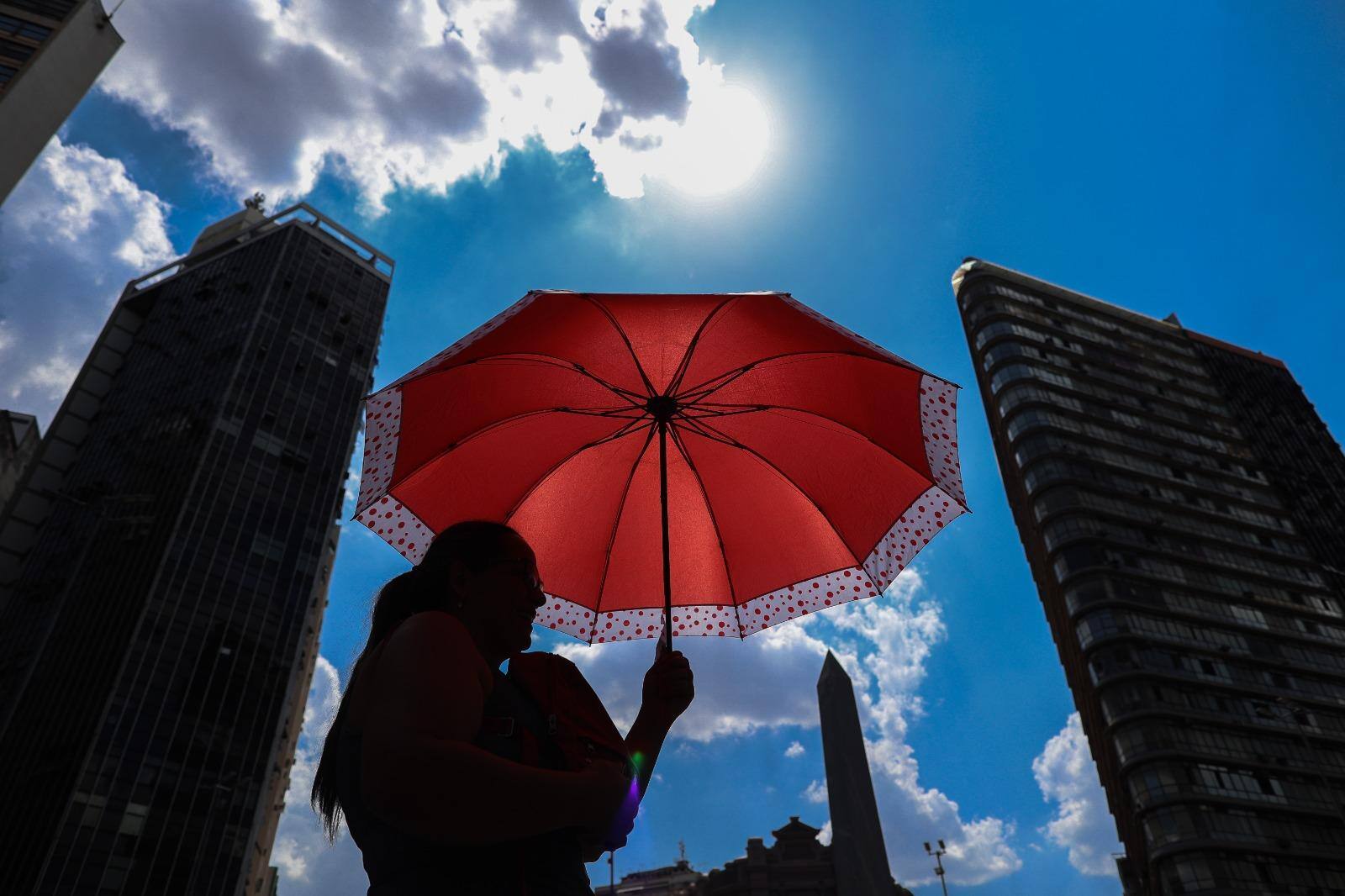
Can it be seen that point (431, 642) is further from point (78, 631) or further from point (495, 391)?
point (78, 631)

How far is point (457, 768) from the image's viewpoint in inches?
49.7

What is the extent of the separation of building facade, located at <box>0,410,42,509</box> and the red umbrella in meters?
67.5

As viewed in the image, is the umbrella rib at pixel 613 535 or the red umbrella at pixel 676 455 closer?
the red umbrella at pixel 676 455

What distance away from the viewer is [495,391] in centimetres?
347

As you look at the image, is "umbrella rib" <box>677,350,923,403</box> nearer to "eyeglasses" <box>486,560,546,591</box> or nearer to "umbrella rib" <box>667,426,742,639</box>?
"umbrella rib" <box>667,426,742,639</box>

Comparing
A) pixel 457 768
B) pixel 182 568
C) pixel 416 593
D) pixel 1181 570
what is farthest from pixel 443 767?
pixel 1181 570

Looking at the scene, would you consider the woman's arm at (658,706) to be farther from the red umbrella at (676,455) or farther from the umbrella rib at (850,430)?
the umbrella rib at (850,430)

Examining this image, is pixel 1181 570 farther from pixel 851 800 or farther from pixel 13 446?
pixel 13 446

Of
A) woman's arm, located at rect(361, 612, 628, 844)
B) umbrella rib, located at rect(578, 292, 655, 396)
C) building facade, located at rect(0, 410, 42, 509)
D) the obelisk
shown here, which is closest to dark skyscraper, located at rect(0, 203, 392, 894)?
building facade, located at rect(0, 410, 42, 509)

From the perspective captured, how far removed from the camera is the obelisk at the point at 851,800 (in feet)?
103

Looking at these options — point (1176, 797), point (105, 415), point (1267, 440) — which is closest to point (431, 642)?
point (1176, 797)

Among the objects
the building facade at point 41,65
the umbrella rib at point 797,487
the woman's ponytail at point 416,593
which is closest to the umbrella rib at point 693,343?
the umbrella rib at point 797,487

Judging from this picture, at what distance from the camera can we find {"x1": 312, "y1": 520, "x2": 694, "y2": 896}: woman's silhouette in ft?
4.16

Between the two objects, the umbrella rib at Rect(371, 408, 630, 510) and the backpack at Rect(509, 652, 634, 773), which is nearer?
the backpack at Rect(509, 652, 634, 773)
